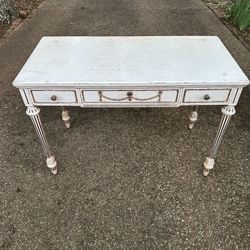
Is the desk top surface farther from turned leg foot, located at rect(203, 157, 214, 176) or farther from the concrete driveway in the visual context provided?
the concrete driveway

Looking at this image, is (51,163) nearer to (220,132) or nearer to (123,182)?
(123,182)

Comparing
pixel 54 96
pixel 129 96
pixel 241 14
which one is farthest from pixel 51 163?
pixel 241 14

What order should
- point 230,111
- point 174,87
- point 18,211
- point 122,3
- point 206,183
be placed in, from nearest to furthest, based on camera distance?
point 174,87, point 230,111, point 18,211, point 206,183, point 122,3

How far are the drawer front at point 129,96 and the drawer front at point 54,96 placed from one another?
99 mm

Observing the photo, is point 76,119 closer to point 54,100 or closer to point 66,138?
point 66,138

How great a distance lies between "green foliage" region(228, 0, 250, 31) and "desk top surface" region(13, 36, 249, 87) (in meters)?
2.70

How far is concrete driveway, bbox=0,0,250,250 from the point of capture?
2049 mm

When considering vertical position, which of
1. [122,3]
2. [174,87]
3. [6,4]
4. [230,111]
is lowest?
[122,3]

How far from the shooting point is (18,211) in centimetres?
220

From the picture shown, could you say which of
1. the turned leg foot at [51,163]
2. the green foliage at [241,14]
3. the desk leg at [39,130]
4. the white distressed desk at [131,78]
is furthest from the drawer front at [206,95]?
the green foliage at [241,14]

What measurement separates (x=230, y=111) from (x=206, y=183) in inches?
30.7

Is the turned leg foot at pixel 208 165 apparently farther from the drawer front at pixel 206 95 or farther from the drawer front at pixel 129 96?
the drawer front at pixel 129 96

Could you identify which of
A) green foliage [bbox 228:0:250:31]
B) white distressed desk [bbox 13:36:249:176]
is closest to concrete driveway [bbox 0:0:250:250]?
white distressed desk [bbox 13:36:249:176]

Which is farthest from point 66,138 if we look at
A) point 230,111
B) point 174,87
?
point 230,111
